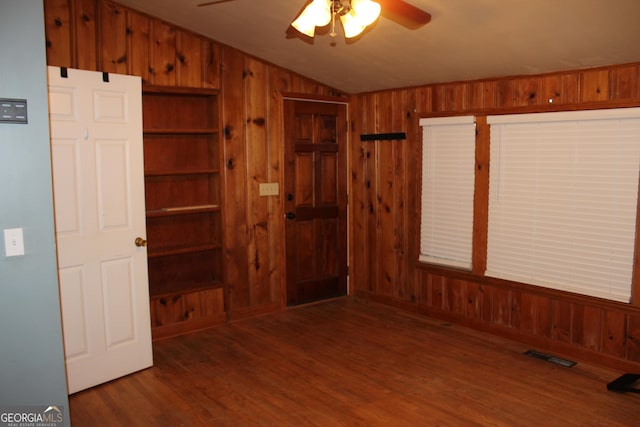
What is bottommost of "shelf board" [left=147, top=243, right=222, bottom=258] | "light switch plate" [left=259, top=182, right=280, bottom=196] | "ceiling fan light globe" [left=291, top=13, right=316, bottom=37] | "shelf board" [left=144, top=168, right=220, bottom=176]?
"shelf board" [left=147, top=243, right=222, bottom=258]

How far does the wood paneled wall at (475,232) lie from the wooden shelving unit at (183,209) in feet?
5.29

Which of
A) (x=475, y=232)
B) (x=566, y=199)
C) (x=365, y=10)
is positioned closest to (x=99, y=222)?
(x=365, y=10)

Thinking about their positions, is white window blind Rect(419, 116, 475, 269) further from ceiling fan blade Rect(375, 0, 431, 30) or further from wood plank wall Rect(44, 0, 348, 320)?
ceiling fan blade Rect(375, 0, 431, 30)

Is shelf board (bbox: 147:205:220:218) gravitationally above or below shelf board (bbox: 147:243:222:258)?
above

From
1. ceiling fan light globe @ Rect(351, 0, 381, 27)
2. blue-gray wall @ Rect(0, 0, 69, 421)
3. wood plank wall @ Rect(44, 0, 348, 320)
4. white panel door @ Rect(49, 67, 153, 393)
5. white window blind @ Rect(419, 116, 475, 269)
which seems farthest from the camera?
white window blind @ Rect(419, 116, 475, 269)

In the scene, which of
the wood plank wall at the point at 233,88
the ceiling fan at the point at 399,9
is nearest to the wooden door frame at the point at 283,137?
the wood plank wall at the point at 233,88

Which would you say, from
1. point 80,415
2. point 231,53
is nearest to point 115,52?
point 231,53

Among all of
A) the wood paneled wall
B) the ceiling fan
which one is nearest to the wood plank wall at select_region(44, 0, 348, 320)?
the wood paneled wall

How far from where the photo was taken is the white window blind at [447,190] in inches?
181

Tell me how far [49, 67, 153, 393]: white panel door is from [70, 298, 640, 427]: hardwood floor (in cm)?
26

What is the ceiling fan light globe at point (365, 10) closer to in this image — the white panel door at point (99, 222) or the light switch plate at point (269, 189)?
the white panel door at point (99, 222)

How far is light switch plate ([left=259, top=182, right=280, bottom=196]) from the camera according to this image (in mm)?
5039

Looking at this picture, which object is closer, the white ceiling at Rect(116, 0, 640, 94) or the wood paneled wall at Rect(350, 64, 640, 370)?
the white ceiling at Rect(116, 0, 640, 94)

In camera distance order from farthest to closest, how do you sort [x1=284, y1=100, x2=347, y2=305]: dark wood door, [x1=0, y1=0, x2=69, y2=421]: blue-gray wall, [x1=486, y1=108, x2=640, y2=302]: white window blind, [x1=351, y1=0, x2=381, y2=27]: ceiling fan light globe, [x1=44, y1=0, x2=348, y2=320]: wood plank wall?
[x1=284, y1=100, x2=347, y2=305]: dark wood door → [x1=44, y1=0, x2=348, y2=320]: wood plank wall → [x1=486, y1=108, x2=640, y2=302]: white window blind → [x1=351, y1=0, x2=381, y2=27]: ceiling fan light globe → [x1=0, y1=0, x2=69, y2=421]: blue-gray wall
